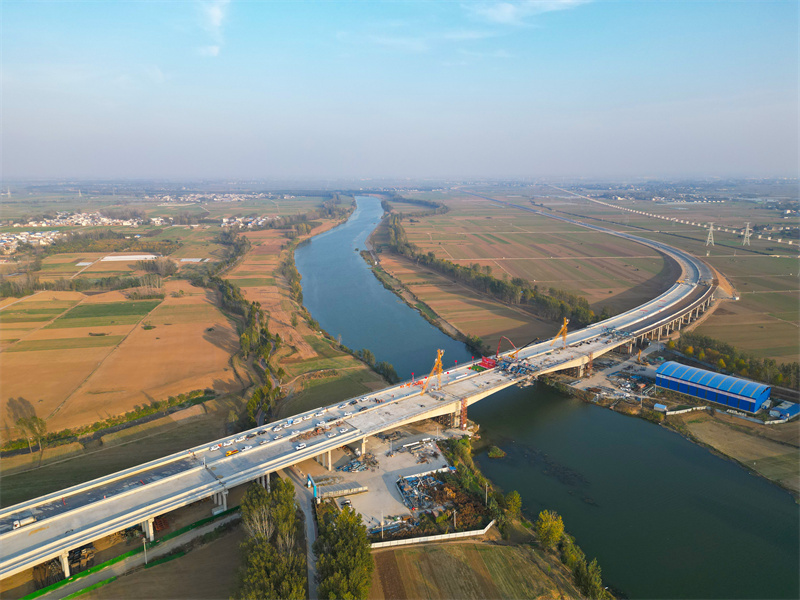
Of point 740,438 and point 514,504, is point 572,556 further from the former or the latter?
point 740,438

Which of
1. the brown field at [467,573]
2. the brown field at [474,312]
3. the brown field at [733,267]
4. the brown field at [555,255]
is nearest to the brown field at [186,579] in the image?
the brown field at [467,573]

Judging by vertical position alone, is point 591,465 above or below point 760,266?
below

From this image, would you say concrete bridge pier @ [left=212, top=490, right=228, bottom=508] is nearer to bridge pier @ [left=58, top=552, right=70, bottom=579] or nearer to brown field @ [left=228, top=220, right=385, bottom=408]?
bridge pier @ [left=58, top=552, right=70, bottom=579]

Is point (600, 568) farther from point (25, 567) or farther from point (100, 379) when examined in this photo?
point (100, 379)

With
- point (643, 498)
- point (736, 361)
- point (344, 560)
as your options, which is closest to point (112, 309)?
point (344, 560)

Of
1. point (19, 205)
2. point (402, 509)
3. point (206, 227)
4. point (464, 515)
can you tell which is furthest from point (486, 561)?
point (19, 205)

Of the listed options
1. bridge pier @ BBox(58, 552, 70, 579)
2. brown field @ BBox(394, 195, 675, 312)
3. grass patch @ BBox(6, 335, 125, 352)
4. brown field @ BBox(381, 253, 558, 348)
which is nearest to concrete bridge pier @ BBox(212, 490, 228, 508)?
bridge pier @ BBox(58, 552, 70, 579)

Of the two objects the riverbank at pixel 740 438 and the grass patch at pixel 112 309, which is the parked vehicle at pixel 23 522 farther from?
the grass patch at pixel 112 309
